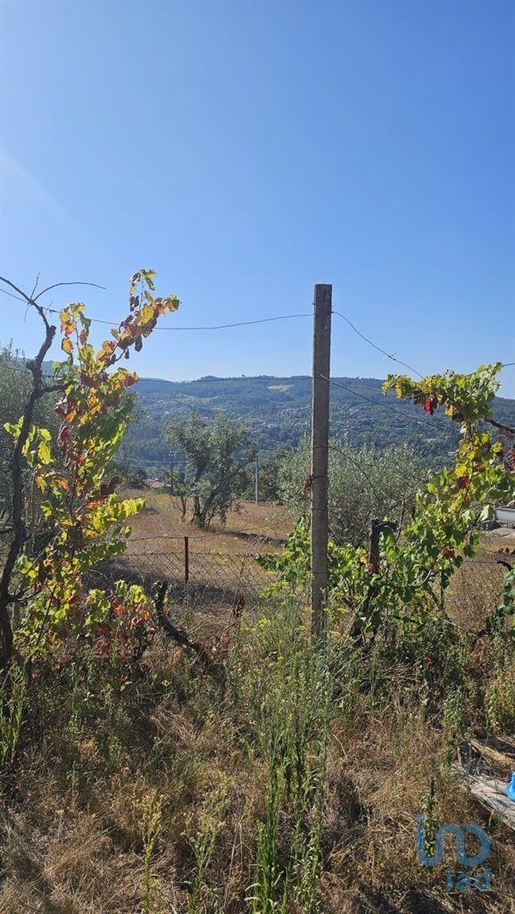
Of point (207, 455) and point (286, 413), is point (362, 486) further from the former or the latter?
point (286, 413)

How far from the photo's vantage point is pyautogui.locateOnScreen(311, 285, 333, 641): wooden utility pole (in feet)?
11.6

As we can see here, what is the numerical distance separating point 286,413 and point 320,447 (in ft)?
180

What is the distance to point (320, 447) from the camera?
3.65m

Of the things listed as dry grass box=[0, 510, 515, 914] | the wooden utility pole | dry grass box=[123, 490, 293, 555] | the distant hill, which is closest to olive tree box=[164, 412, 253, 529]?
dry grass box=[123, 490, 293, 555]

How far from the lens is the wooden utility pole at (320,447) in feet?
11.6

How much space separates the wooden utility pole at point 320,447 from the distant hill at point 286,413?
0.18m

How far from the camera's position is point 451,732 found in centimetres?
284

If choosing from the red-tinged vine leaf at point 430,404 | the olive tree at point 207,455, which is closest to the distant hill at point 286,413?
the red-tinged vine leaf at point 430,404

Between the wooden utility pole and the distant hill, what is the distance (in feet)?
0.59

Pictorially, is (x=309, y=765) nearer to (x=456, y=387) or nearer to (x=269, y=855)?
(x=269, y=855)

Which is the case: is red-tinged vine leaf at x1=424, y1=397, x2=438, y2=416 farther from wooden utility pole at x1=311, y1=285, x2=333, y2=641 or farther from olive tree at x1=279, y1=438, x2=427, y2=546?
olive tree at x1=279, y1=438, x2=427, y2=546

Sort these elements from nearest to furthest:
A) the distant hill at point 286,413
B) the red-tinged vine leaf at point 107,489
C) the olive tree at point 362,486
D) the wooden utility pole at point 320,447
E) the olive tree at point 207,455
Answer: the red-tinged vine leaf at point 107,489
the wooden utility pole at point 320,447
the distant hill at point 286,413
the olive tree at point 362,486
the olive tree at point 207,455

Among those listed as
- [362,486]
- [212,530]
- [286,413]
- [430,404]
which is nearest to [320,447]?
[430,404]

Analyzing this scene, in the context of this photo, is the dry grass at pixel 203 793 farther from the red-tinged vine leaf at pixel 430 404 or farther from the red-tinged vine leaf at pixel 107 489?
the red-tinged vine leaf at pixel 430 404
